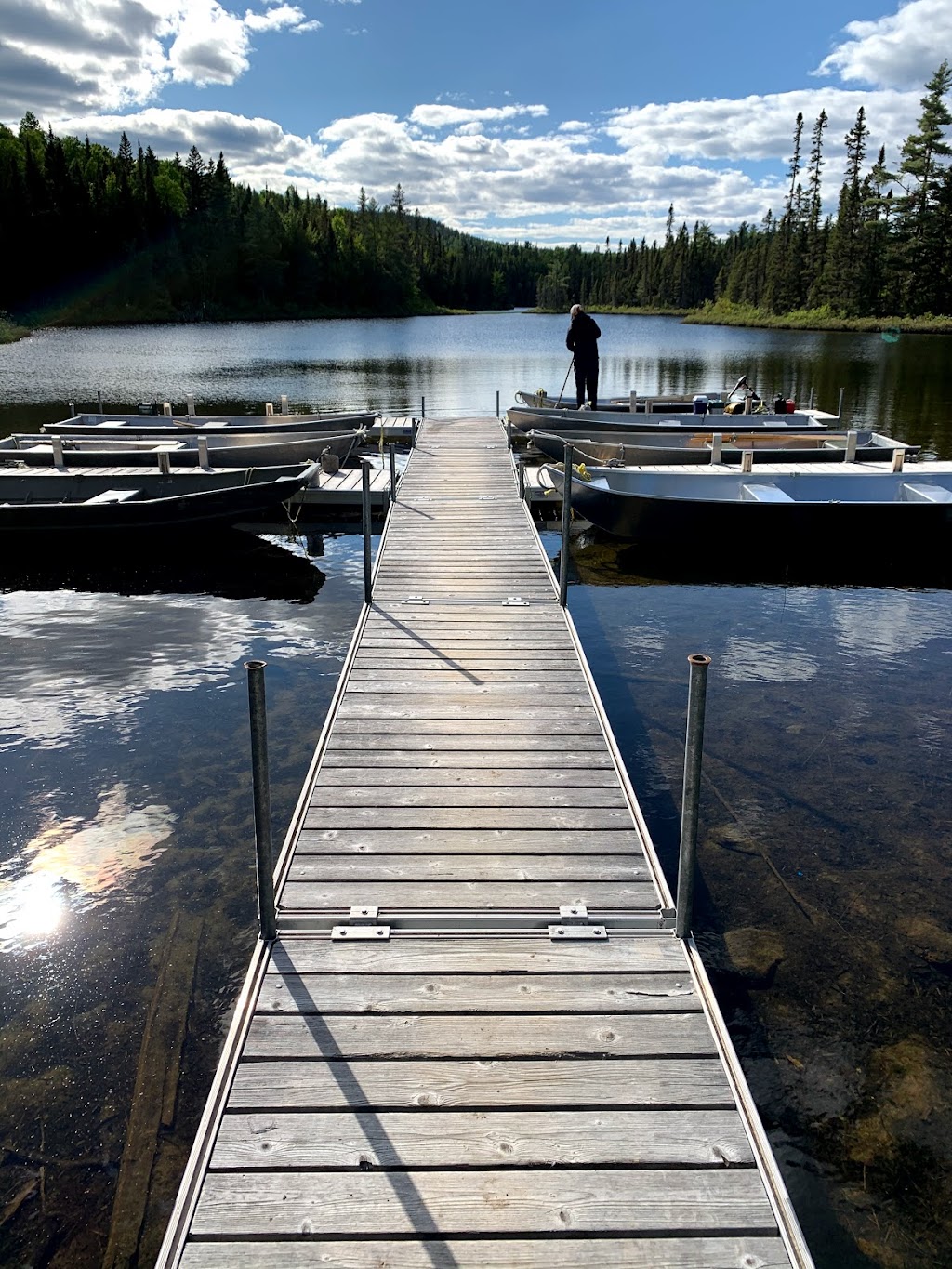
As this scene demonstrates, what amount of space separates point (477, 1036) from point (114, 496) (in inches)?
460

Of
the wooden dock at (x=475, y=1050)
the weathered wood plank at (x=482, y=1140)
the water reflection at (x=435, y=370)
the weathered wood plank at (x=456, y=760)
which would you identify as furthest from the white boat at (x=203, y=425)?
the weathered wood plank at (x=482, y=1140)

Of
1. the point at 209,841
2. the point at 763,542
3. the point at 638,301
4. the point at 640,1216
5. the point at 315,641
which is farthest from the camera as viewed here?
the point at 638,301

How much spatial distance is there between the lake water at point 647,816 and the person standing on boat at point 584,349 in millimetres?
5089

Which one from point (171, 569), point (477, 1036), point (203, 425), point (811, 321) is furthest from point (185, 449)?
point (811, 321)

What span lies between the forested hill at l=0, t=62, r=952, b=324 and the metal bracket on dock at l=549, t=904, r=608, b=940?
2926 inches

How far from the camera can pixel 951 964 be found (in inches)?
185

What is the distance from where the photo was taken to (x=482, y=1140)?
114 inches

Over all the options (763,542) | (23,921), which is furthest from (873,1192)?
(763,542)

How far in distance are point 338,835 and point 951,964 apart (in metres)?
3.34

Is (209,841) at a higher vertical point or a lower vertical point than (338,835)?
lower

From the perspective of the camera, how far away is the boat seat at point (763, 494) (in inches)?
476

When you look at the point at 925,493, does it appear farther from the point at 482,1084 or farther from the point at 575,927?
the point at 482,1084

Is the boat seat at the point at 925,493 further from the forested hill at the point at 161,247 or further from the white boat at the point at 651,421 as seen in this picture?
the forested hill at the point at 161,247

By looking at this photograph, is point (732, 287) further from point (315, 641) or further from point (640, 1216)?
point (640, 1216)
